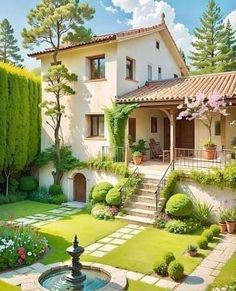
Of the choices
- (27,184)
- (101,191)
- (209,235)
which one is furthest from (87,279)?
(27,184)

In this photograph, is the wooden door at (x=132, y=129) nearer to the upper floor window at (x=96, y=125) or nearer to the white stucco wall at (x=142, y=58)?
the upper floor window at (x=96, y=125)

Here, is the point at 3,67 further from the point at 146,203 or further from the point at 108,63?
the point at 146,203

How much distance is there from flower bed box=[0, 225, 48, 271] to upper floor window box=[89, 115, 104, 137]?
8807 mm

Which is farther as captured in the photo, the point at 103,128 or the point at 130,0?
the point at 103,128

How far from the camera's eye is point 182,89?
17578 millimetres

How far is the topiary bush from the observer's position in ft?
62.0

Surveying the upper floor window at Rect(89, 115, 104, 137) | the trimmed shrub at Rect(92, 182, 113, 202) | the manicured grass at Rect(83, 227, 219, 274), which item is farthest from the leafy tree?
the manicured grass at Rect(83, 227, 219, 274)

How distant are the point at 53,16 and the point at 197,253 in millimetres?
13311

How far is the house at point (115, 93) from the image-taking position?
1714cm

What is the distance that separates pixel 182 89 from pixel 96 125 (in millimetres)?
5045

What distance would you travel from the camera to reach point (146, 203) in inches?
554

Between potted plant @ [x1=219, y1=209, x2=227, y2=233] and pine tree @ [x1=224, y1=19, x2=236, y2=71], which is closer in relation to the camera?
potted plant @ [x1=219, y1=209, x2=227, y2=233]

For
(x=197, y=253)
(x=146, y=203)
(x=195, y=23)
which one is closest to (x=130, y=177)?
(x=146, y=203)

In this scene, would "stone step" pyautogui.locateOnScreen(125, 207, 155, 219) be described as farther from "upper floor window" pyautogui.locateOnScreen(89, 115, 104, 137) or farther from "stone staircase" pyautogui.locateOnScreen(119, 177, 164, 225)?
"upper floor window" pyautogui.locateOnScreen(89, 115, 104, 137)
